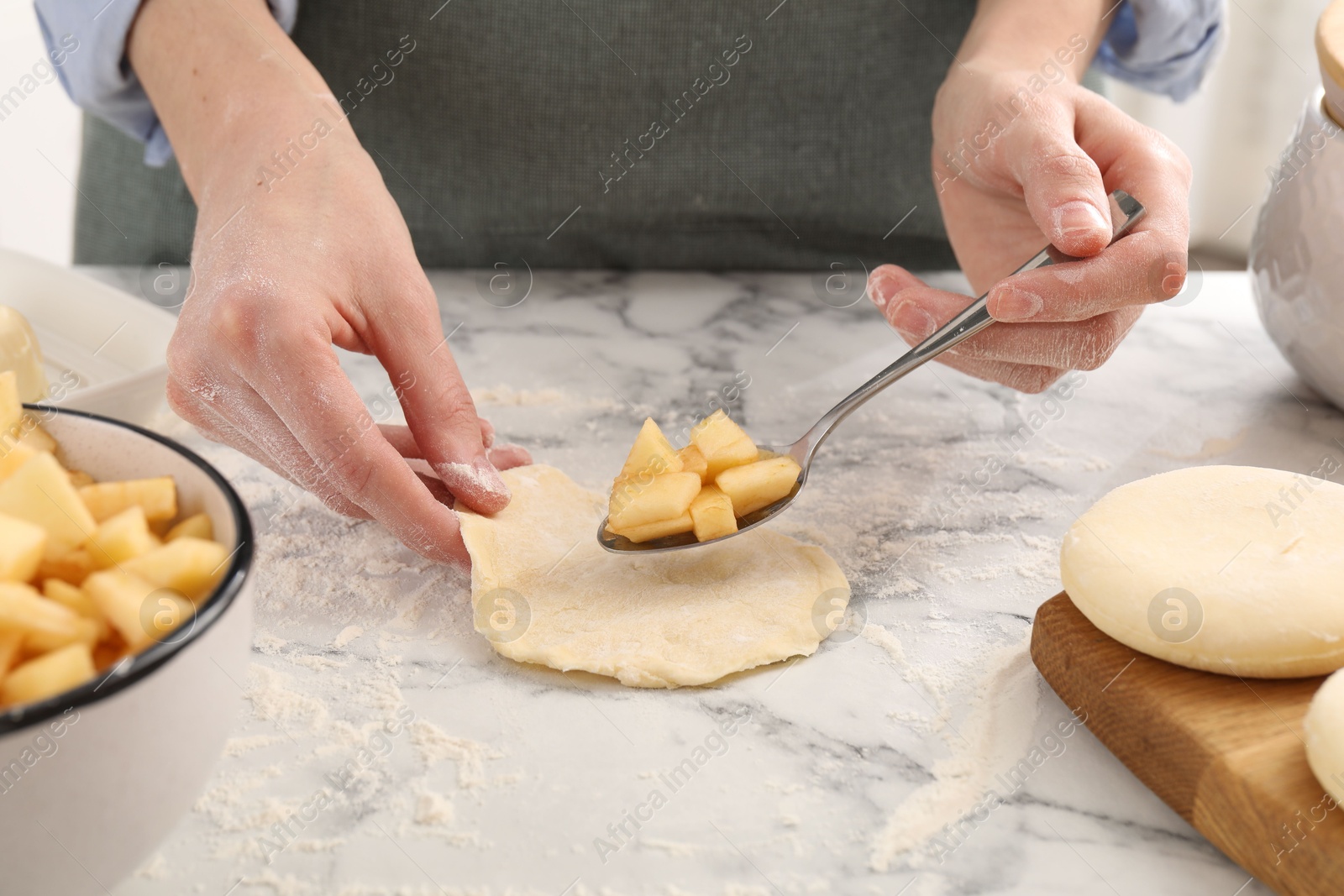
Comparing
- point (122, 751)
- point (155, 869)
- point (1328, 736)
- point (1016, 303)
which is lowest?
point (1328, 736)

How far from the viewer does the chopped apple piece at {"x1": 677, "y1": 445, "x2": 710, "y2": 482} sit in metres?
1.09

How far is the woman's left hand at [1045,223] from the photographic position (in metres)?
1.10

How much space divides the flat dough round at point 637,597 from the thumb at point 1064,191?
43 cm

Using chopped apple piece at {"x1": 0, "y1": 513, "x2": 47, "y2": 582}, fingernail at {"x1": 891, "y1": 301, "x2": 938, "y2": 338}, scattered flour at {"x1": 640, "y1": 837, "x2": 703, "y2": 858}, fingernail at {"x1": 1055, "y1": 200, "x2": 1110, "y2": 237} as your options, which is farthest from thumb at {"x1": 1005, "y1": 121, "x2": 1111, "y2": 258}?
chopped apple piece at {"x1": 0, "y1": 513, "x2": 47, "y2": 582}

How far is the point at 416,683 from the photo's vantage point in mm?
936

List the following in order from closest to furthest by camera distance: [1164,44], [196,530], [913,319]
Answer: [196,530]
[913,319]
[1164,44]

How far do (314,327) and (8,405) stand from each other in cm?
30

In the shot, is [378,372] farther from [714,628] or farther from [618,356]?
[714,628]

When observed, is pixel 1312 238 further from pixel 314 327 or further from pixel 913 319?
pixel 314 327

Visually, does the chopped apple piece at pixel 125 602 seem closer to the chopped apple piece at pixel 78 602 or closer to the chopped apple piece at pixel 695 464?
the chopped apple piece at pixel 78 602

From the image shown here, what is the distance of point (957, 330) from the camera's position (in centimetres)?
115

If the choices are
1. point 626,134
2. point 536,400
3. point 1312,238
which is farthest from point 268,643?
point 1312,238

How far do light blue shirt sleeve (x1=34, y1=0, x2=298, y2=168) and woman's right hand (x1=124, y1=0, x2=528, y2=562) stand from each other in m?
0.16

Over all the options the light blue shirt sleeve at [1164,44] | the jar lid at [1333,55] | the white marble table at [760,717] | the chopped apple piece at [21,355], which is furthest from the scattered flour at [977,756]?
the light blue shirt sleeve at [1164,44]
